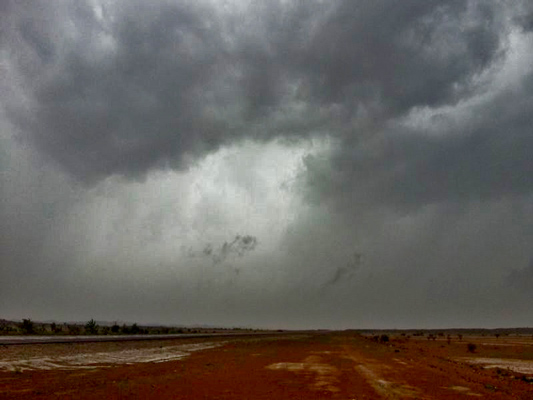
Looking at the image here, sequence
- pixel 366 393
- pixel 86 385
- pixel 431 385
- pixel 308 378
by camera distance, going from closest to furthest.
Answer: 1. pixel 366 393
2. pixel 86 385
3. pixel 431 385
4. pixel 308 378

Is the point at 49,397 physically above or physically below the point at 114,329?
below

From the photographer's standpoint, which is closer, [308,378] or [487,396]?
[487,396]

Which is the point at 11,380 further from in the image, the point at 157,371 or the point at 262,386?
the point at 262,386

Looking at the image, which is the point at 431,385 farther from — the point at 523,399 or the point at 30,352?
the point at 30,352

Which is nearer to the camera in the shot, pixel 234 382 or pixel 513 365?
pixel 234 382

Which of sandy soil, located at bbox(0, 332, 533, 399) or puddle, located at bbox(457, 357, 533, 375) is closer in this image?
sandy soil, located at bbox(0, 332, 533, 399)

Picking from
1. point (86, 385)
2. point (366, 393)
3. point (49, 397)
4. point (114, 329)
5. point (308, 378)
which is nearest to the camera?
point (49, 397)

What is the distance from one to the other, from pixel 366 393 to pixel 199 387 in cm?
787

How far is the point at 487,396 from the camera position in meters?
20.6

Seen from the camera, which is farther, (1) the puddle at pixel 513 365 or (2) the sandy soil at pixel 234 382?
(1) the puddle at pixel 513 365

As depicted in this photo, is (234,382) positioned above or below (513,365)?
below

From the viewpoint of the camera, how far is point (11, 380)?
2173cm

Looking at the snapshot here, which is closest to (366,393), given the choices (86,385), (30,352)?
(86,385)

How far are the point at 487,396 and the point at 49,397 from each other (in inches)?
727
